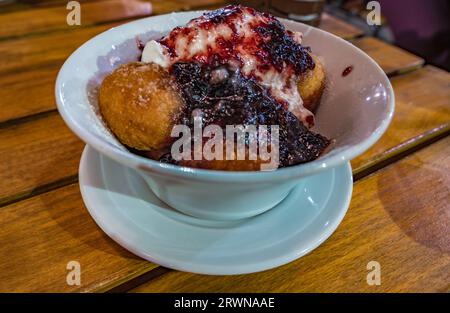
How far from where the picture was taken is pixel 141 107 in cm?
62

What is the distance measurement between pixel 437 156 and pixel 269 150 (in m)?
0.41

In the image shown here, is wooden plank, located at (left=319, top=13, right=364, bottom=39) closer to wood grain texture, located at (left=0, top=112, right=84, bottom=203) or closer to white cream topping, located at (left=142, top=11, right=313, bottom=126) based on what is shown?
white cream topping, located at (left=142, top=11, right=313, bottom=126)

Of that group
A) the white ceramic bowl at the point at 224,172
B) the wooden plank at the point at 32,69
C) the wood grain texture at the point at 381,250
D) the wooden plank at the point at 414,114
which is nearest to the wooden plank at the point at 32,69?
the wooden plank at the point at 32,69

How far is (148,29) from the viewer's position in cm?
81

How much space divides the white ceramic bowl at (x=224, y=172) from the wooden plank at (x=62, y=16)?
20.4 inches

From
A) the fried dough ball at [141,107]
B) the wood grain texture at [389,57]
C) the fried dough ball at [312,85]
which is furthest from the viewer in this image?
the wood grain texture at [389,57]

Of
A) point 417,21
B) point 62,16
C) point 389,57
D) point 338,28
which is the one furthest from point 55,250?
point 417,21

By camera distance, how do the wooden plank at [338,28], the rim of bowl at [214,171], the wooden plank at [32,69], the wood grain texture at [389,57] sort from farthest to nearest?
the wooden plank at [338,28], the wood grain texture at [389,57], the wooden plank at [32,69], the rim of bowl at [214,171]

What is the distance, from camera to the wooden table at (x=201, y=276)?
56 centimetres

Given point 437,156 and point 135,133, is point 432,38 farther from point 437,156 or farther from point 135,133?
point 135,133

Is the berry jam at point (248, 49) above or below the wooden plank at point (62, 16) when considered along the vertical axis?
above

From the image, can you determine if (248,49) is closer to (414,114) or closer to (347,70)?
(347,70)

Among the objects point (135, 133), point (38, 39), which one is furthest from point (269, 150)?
point (38, 39)

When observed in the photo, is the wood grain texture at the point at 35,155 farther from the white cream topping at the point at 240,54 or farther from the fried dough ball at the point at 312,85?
the fried dough ball at the point at 312,85
